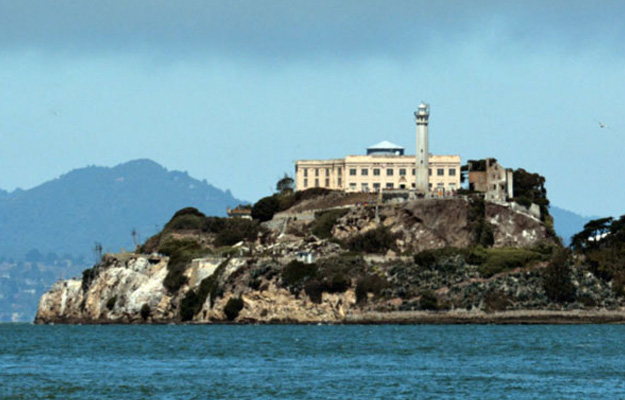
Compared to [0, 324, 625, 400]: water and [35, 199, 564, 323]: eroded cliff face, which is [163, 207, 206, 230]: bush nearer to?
[35, 199, 564, 323]: eroded cliff face

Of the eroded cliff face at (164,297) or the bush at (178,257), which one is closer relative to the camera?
the eroded cliff face at (164,297)

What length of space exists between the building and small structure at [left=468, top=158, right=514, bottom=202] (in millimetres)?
3151

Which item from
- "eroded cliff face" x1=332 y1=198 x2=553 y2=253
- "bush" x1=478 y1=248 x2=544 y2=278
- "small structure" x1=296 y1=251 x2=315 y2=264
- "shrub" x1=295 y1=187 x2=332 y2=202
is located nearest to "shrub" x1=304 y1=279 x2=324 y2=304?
"small structure" x1=296 y1=251 x2=315 y2=264

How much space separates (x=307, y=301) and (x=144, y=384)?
76.0 metres

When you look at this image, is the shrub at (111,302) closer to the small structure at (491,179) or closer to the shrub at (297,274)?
the shrub at (297,274)

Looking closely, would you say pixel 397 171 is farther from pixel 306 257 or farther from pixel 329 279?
pixel 329 279

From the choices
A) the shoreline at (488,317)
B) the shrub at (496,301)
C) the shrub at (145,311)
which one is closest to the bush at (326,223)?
the shoreline at (488,317)

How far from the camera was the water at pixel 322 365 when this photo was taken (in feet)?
212

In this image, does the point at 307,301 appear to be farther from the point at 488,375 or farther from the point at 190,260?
the point at 488,375

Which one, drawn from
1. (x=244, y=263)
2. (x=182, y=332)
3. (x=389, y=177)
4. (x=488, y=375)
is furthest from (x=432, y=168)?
(x=488, y=375)

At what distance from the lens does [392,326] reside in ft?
438

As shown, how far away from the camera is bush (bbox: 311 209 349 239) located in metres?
161

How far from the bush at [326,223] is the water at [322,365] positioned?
38.5 metres

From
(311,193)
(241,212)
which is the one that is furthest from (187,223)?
(311,193)
